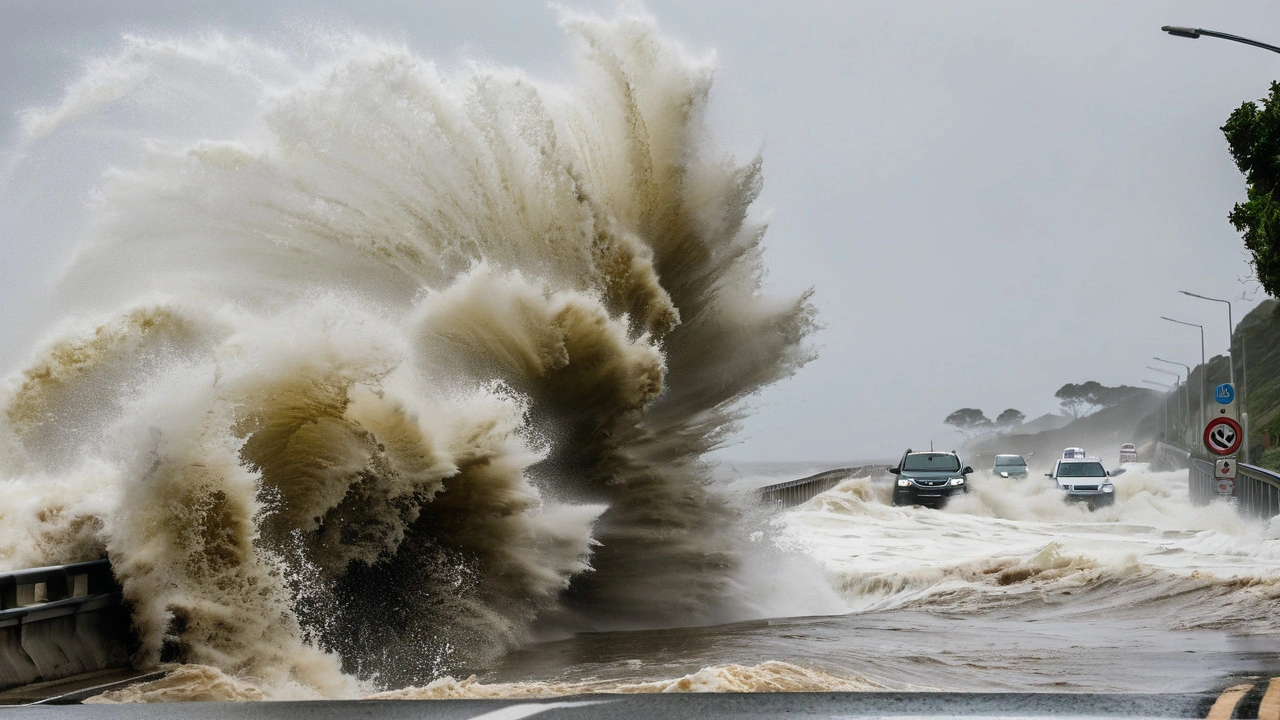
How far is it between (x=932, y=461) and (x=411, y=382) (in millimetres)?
25095

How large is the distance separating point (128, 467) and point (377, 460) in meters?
2.42

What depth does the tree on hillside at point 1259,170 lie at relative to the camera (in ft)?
95.5

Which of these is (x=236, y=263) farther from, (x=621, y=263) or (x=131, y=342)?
(x=621, y=263)

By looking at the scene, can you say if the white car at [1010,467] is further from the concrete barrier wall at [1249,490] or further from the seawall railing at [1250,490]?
the seawall railing at [1250,490]

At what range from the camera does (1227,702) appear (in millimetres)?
6641

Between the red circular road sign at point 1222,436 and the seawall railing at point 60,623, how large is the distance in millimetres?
17268

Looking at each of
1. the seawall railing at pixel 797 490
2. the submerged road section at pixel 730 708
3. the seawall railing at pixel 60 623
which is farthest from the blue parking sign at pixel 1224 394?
the seawall railing at pixel 60 623

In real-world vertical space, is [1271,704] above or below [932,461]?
below

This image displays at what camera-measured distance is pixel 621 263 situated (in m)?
16.8

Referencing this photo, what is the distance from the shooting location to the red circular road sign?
21312 millimetres

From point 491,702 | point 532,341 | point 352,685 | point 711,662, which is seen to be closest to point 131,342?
point 532,341

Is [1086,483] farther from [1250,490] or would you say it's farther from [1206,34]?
[1206,34]

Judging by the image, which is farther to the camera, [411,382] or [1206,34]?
[1206,34]

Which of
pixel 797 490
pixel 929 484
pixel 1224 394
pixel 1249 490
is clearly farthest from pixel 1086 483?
pixel 1224 394
